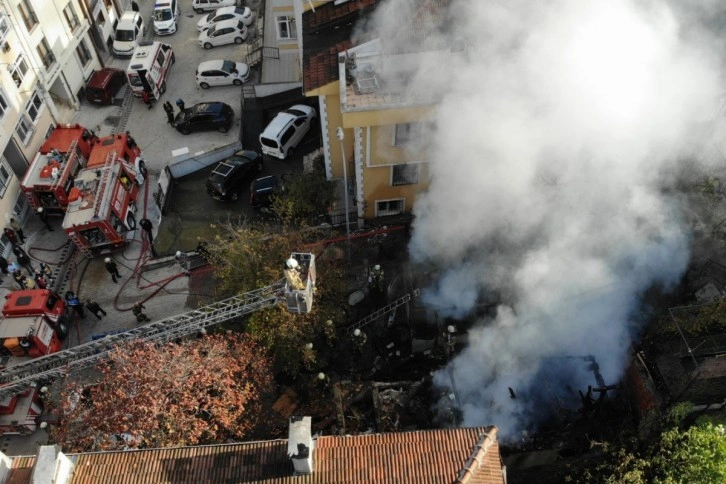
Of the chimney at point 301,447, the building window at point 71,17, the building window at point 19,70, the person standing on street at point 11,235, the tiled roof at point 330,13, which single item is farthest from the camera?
the building window at point 71,17

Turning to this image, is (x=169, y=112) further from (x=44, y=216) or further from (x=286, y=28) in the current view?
(x=44, y=216)

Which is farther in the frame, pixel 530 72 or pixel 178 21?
pixel 178 21

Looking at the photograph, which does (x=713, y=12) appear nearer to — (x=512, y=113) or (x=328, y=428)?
(x=512, y=113)

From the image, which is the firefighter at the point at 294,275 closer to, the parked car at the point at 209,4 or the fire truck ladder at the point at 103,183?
the fire truck ladder at the point at 103,183

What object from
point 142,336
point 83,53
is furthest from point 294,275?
point 83,53

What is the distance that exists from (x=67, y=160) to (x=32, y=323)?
24.5ft

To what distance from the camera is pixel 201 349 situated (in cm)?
1485

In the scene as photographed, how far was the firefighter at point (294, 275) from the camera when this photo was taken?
13529 mm

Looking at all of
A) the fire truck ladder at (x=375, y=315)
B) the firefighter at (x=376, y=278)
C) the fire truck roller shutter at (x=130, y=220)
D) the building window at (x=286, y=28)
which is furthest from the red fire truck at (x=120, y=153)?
the fire truck ladder at (x=375, y=315)

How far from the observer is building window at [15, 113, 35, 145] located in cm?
2303

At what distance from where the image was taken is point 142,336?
16844 mm

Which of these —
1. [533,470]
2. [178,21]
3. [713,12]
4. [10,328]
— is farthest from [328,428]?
[178,21]

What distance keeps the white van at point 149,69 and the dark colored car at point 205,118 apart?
2.51 meters

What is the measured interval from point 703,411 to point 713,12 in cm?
1112
